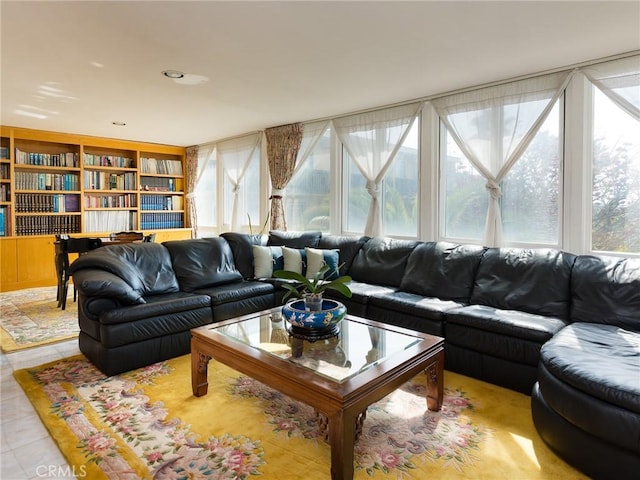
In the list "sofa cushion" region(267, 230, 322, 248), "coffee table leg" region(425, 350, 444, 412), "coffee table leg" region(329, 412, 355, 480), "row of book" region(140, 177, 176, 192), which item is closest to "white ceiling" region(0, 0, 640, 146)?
"sofa cushion" region(267, 230, 322, 248)

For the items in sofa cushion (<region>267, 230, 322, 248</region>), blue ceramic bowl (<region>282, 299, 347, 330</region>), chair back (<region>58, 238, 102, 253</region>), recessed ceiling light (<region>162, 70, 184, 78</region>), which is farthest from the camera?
sofa cushion (<region>267, 230, 322, 248</region>)

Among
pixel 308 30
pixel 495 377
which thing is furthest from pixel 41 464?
pixel 308 30

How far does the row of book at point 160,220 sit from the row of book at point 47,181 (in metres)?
1.18

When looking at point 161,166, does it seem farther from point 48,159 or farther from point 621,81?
point 621,81

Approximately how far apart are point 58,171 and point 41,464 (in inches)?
228

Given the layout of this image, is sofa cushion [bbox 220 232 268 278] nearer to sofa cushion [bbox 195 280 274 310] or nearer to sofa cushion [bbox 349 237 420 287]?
sofa cushion [bbox 195 280 274 310]

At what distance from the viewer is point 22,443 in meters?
2.04

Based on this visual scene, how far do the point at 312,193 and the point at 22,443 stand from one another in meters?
4.17

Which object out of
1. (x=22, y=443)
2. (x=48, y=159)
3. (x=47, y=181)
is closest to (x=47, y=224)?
(x=47, y=181)

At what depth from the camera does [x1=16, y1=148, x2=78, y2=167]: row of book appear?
5.86 meters

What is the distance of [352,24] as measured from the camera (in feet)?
8.38

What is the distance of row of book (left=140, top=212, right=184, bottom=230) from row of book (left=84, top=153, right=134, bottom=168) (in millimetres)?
930

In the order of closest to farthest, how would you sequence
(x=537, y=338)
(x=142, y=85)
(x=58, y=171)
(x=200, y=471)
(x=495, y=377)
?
(x=200, y=471), (x=537, y=338), (x=495, y=377), (x=142, y=85), (x=58, y=171)

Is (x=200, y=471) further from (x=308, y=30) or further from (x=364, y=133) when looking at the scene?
(x=364, y=133)
